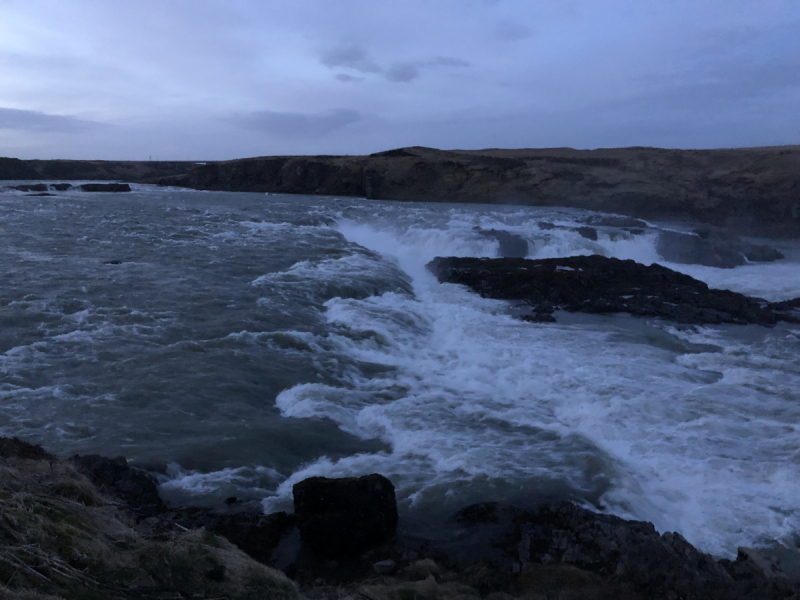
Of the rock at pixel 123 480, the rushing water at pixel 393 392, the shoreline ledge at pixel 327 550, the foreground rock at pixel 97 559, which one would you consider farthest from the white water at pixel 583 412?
the foreground rock at pixel 97 559

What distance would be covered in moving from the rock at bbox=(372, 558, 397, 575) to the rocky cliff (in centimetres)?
3901

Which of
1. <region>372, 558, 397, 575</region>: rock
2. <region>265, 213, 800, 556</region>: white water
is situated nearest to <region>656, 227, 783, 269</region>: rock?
<region>265, 213, 800, 556</region>: white water

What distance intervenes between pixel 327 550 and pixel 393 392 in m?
4.36

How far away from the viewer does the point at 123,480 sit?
609cm

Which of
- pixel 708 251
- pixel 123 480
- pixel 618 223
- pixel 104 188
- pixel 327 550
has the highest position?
pixel 104 188

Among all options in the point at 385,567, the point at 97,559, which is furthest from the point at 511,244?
the point at 97,559

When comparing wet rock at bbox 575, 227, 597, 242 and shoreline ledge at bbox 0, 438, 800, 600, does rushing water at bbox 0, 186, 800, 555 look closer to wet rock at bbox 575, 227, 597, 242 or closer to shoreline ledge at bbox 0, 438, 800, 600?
shoreline ledge at bbox 0, 438, 800, 600

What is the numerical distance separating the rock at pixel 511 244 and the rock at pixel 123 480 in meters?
20.0

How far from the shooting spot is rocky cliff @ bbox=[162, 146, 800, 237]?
38.6m

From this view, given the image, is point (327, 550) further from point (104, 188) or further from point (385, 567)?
point (104, 188)

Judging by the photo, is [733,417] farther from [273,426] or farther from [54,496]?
[54,496]

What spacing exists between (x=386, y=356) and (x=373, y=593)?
7.57 metres

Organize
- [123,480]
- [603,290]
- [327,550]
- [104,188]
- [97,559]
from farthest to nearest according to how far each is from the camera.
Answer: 1. [104,188]
2. [603,290]
3. [123,480]
4. [327,550]
5. [97,559]

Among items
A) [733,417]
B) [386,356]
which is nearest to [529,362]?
[386,356]
